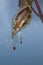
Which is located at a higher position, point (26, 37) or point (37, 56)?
point (26, 37)

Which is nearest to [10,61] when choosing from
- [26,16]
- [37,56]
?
[37,56]

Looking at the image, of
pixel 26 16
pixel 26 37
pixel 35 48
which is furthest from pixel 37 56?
pixel 26 16

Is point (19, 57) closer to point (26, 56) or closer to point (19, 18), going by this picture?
point (26, 56)

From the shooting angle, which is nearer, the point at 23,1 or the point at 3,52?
the point at 23,1

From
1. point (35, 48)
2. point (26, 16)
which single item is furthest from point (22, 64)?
point (26, 16)

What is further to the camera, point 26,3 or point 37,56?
point 37,56

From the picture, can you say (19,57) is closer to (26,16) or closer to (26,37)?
→ (26,37)

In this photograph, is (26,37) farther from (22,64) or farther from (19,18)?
(19,18)
